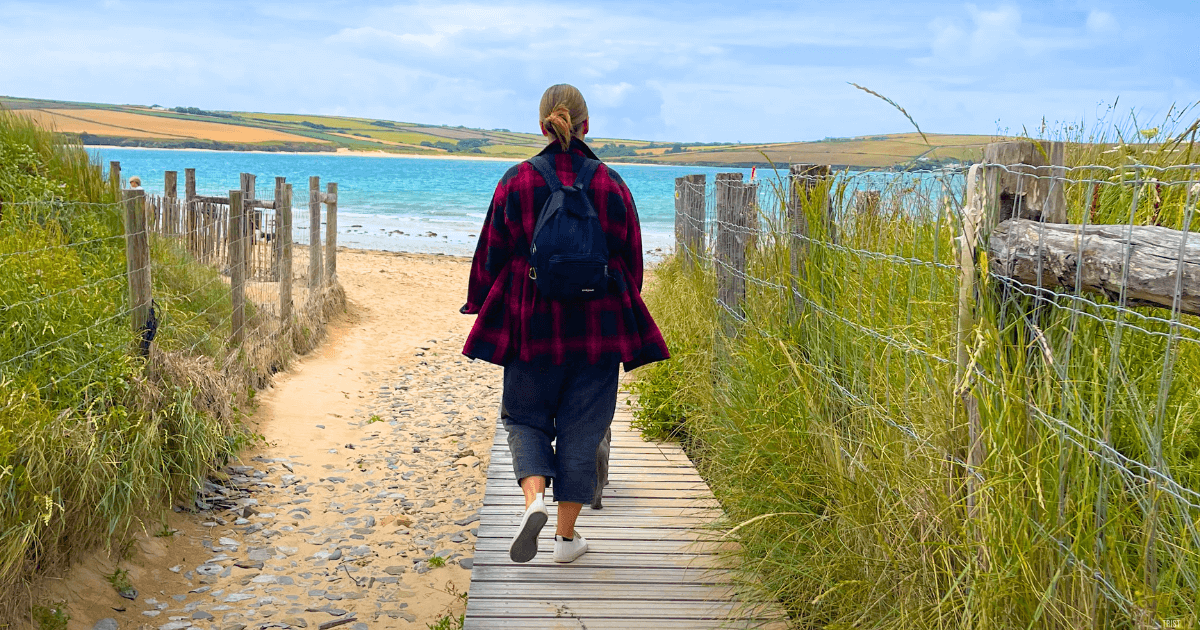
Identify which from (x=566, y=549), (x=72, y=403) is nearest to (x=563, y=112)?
(x=566, y=549)

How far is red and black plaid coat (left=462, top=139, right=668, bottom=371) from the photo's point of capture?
3303 millimetres

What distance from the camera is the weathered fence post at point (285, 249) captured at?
870 centimetres

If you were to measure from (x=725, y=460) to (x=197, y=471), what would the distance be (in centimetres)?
290

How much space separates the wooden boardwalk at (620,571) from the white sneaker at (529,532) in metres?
0.16

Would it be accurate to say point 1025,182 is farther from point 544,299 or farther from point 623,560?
point 623,560

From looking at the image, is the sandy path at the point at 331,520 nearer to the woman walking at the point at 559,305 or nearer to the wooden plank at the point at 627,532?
the wooden plank at the point at 627,532

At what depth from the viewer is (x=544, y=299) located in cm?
330

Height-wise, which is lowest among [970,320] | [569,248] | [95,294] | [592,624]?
[592,624]

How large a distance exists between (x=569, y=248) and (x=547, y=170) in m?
0.33

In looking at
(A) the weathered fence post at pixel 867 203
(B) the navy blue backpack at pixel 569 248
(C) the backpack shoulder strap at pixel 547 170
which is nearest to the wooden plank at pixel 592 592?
(B) the navy blue backpack at pixel 569 248

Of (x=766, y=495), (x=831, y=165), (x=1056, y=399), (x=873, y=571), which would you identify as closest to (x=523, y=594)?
(x=766, y=495)

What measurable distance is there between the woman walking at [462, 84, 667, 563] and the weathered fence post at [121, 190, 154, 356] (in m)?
2.45

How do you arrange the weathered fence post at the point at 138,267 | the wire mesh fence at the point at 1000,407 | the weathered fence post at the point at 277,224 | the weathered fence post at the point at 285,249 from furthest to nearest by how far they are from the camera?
the weathered fence post at the point at 277,224
the weathered fence post at the point at 285,249
the weathered fence post at the point at 138,267
the wire mesh fence at the point at 1000,407

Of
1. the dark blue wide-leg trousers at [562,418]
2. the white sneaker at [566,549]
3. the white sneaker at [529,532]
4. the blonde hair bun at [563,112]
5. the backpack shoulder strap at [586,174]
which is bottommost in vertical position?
the white sneaker at [566,549]
